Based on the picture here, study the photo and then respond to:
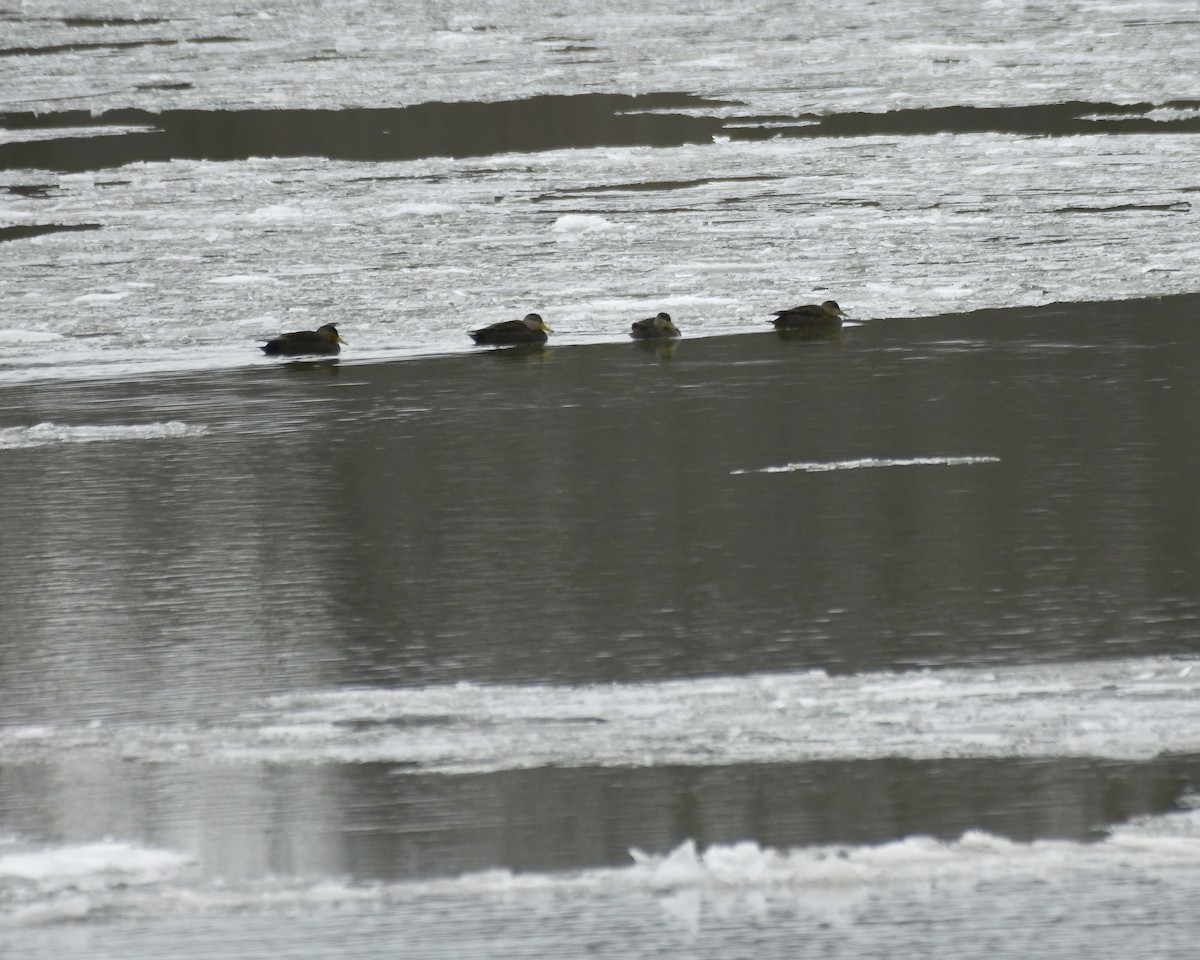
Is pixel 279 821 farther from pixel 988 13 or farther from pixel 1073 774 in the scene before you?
pixel 988 13

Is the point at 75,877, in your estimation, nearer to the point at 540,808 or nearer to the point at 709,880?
the point at 540,808

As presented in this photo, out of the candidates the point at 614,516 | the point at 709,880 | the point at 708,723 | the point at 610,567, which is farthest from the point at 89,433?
the point at 709,880

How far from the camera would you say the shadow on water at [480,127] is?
20.0 m

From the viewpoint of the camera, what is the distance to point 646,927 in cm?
441

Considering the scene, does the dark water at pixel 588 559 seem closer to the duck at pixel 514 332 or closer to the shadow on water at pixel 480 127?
the duck at pixel 514 332

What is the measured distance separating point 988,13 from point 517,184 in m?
13.4

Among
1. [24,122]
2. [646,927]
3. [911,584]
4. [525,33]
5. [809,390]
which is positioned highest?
[525,33]

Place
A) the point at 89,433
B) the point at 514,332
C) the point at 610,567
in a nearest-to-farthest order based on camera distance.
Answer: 1. the point at 610,567
2. the point at 89,433
3. the point at 514,332

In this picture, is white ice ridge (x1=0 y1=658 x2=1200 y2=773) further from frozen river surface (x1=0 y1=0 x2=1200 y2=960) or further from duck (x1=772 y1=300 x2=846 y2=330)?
duck (x1=772 y1=300 x2=846 y2=330)

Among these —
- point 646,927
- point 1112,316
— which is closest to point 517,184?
point 1112,316

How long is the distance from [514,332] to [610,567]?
14.1ft

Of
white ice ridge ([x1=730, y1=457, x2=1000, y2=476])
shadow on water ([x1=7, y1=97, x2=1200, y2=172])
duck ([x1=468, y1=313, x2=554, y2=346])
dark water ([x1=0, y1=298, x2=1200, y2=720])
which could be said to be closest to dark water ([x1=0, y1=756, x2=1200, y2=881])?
dark water ([x1=0, y1=298, x2=1200, y2=720])

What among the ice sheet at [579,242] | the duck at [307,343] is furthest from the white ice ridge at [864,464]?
the duck at [307,343]

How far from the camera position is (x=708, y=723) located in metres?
5.57
